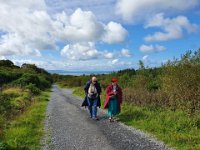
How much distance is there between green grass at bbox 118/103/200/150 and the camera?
11.5 meters

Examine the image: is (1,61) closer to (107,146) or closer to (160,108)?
(160,108)

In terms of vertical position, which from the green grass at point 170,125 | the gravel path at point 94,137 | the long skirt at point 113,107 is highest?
the long skirt at point 113,107

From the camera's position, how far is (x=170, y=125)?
14383 millimetres

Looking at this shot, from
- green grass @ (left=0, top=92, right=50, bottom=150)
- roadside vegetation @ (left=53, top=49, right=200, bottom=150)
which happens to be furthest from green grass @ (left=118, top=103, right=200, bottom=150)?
green grass @ (left=0, top=92, right=50, bottom=150)

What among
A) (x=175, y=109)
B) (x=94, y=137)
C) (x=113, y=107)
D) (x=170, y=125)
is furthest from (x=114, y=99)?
(x=94, y=137)

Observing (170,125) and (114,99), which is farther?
(114,99)

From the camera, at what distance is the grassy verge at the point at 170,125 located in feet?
37.8

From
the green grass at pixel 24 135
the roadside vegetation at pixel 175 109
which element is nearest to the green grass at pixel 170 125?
the roadside vegetation at pixel 175 109

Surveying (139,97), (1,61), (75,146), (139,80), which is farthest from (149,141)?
(1,61)

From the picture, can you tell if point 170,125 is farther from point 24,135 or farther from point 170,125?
point 24,135

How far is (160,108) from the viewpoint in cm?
1922

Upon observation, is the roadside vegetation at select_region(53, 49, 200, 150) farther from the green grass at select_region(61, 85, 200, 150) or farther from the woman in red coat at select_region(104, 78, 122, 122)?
the woman in red coat at select_region(104, 78, 122, 122)

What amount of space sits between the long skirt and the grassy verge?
1.59 feet

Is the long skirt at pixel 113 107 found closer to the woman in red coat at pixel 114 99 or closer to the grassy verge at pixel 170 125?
the woman in red coat at pixel 114 99
